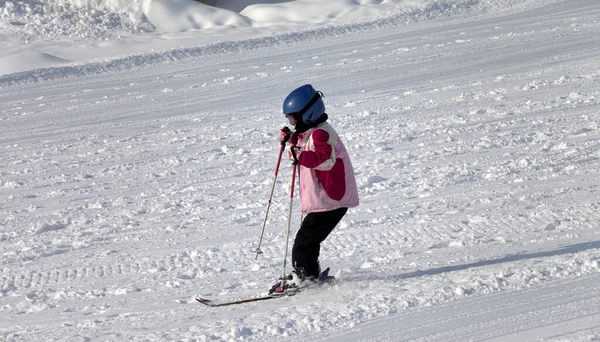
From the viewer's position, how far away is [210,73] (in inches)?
528

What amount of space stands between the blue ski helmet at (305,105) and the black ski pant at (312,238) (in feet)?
1.99

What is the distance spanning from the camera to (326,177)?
17.3 feet

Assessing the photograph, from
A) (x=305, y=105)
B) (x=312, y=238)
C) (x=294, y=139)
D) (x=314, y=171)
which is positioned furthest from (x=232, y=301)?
(x=305, y=105)

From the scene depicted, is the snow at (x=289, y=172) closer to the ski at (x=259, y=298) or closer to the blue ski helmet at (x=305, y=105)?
the ski at (x=259, y=298)

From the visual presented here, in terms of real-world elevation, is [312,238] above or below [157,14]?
below

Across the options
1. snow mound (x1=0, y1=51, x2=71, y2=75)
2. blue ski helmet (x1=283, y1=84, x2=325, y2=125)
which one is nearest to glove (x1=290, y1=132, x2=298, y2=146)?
blue ski helmet (x1=283, y1=84, x2=325, y2=125)

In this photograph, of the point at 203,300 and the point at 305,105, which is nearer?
the point at 305,105

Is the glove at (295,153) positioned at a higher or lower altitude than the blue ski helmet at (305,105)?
lower

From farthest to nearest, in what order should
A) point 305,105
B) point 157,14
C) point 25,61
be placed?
point 157,14 < point 25,61 < point 305,105

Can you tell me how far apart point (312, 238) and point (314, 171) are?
436 mm

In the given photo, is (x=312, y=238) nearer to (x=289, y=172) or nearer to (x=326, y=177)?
(x=326, y=177)

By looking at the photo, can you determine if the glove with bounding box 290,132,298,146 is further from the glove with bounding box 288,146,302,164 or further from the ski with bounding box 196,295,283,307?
the ski with bounding box 196,295,283,307

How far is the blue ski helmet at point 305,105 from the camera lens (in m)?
5.19

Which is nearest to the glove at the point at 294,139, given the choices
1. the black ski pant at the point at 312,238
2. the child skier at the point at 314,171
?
the child skier at the point at 314,171
